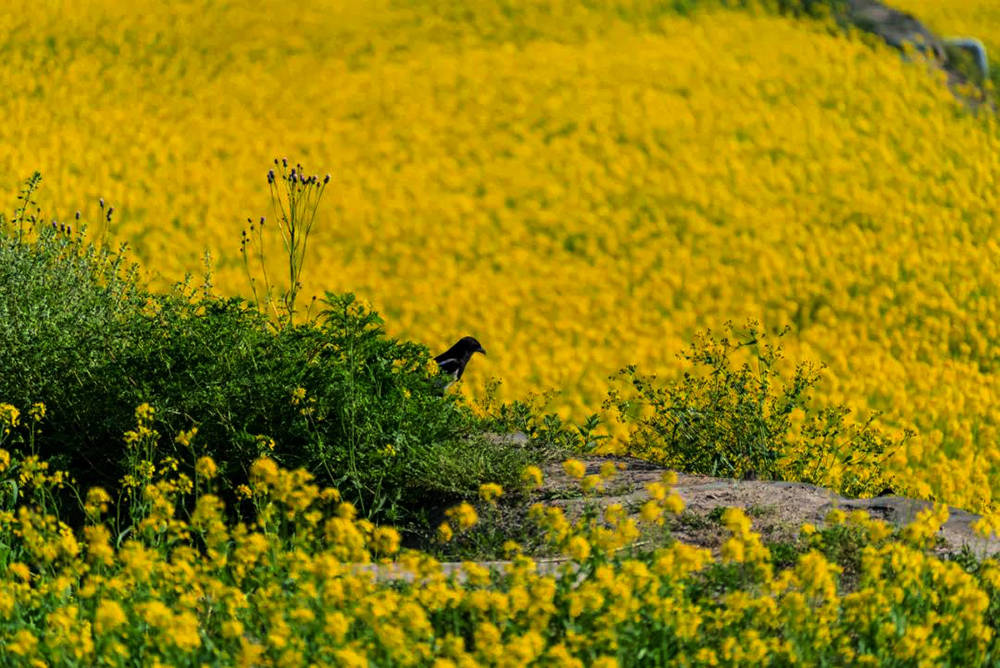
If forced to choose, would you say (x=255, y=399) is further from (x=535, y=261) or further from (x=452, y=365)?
(x=535, y=261)

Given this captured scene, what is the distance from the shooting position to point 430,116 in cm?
1465

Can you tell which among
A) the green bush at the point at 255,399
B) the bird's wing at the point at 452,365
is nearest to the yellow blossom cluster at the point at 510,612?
the green bush at the point at 255,399

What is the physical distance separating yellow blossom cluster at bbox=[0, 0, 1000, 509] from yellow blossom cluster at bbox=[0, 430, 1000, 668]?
3.78 m

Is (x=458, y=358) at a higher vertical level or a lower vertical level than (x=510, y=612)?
lower

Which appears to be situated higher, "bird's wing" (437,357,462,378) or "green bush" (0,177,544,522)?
"green bush" (0,177,544,522)

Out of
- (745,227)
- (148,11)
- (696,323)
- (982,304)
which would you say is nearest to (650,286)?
(696,323)

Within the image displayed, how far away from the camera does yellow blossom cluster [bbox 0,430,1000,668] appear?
147 inches

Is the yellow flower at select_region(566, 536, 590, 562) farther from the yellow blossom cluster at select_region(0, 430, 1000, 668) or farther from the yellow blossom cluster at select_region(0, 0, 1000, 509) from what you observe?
the yellow blossom cluster at select_region(0, 0, 1000, 509)

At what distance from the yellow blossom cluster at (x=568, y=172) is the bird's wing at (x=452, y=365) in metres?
1.20

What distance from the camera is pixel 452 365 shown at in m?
7.67

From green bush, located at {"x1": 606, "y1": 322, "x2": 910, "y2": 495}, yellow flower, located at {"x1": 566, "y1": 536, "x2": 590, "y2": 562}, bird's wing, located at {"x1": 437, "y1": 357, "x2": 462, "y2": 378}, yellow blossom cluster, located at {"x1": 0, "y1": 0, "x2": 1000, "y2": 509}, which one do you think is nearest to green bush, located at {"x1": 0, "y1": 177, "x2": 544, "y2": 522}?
bird's wing, located at {"x1": 437, "y1": 357, "x2": 462, "y2": 378}

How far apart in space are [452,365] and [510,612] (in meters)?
3.87

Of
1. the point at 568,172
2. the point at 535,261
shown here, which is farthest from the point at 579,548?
the point at 568,172

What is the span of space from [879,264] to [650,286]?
2.10 metres
